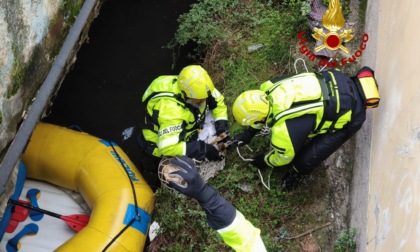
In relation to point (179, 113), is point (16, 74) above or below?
above

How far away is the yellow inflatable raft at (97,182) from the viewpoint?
14.3ft

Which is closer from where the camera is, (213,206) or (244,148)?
(213,206)

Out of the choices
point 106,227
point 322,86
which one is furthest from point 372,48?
point 106,227

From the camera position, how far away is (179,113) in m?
4.29

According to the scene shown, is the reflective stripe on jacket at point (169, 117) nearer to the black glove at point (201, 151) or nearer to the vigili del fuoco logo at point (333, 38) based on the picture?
the black glove at point (201, 151)

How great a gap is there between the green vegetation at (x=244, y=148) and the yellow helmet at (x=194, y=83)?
0.97 meters

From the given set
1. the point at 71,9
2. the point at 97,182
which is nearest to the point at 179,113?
the point at 97,182

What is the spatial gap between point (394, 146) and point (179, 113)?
1813 mm

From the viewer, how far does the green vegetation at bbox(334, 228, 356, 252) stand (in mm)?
4145

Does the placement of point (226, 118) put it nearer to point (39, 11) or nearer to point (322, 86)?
point (322, 86)

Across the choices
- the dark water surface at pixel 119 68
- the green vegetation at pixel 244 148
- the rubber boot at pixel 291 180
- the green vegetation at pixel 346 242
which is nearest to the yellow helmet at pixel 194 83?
the green vegetation at pixel 244 148

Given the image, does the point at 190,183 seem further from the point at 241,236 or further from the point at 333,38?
the point at 333,38

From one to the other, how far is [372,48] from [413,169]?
6.58ft

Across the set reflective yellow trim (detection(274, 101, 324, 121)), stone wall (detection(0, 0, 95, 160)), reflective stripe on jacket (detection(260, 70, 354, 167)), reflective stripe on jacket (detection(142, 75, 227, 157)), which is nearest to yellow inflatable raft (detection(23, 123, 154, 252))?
reflective stripe on jacket (detection(142, 75, 227, 157))
